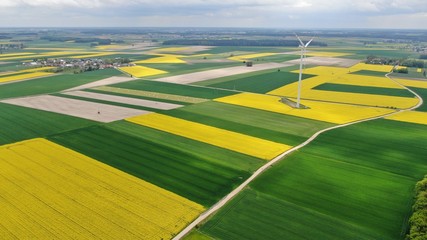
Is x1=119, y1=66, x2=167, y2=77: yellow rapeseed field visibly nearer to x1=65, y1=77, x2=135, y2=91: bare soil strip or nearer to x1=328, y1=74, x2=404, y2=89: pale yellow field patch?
x1=65, y1=77, x2=135, y2=91: bare soil strip

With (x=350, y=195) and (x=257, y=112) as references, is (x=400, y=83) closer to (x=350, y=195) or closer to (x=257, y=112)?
(x=257, y=112)

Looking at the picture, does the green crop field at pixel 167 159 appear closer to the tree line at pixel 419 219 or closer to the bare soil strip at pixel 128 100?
the tree line at pixel 419 219

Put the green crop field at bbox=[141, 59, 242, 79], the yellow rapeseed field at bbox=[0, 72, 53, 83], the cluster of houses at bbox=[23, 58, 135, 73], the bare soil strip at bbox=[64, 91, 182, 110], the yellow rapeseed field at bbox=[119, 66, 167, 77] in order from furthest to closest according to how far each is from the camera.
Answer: the cluster of houses at bbox=[23, 58, 135, 73]
the green crop field at bbox=[141, 59, 242, 79]
the yellow rapeseed field at bbox=[119, 66, 167, 77]
the yellow rapeseed field at bbox=[0, 72, 53, 83]
the bare soil strip at bbox=[64, 91, 182, 110]

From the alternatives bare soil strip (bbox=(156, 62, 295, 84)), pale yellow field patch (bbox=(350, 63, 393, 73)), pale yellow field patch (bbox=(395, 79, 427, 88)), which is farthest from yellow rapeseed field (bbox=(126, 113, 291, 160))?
pale yellow field patch (bbox=(350, 63, 393, 73))

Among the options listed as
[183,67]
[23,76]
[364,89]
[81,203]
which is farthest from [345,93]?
[23,76]

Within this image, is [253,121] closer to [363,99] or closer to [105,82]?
[363,99]

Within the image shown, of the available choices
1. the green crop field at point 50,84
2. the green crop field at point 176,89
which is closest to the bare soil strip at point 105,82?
the green crop field at point 50,84
